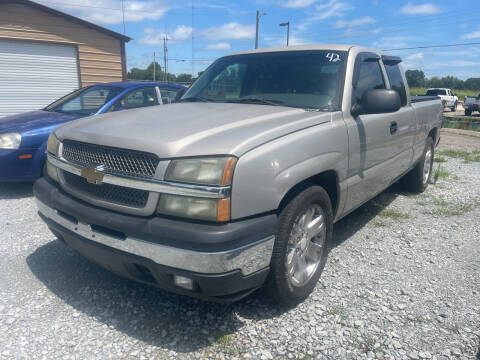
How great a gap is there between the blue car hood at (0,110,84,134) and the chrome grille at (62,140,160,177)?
2760 mm

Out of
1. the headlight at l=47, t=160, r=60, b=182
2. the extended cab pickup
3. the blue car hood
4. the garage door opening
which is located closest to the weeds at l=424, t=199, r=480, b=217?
the headlight at l=47, t=160, r=60, b=182

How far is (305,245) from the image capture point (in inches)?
106

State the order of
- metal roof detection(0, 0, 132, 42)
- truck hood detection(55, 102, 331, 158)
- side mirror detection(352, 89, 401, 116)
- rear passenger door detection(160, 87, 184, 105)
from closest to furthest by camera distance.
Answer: truck hood detection(55, 102, 331, 158) → side mirror detection(352, 89, 401, 116) → rear passenger door detection(160, 87, 184, 105) → metal roof detection(0, 0, 132, 42)

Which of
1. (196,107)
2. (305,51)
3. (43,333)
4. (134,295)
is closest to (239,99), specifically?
(196,107)

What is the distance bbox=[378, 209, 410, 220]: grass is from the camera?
459 centimetres

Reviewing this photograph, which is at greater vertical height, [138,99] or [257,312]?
[138,99]

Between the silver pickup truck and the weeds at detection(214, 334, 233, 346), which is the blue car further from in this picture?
the weeds at detection(214, 334, 233, 346)

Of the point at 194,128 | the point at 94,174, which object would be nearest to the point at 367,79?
the point at 194,128

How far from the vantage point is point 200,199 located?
6.51ft

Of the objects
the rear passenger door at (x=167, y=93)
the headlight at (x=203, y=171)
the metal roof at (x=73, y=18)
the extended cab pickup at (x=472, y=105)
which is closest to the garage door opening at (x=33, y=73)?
the metal roof at (x=73, y=18)

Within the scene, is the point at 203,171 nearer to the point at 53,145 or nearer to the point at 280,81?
the point at 53,145

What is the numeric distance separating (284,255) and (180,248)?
27.5 inches

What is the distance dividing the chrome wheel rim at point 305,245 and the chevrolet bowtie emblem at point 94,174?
1250mm

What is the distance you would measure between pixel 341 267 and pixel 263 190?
156cm
